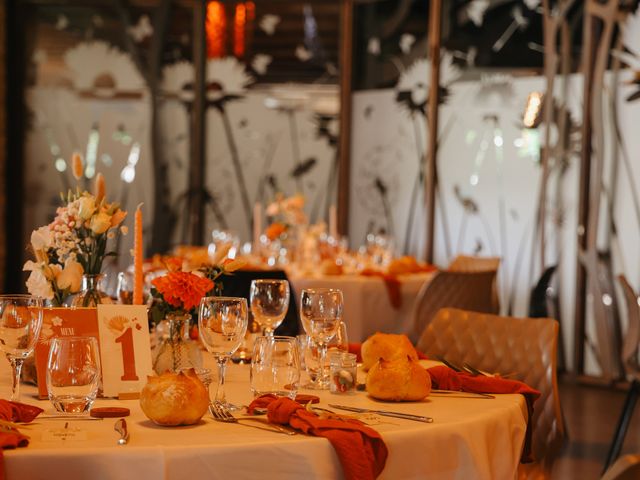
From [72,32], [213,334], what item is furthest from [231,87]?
[213,334]

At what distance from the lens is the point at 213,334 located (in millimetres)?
2059

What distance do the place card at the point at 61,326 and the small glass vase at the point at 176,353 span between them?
178mm

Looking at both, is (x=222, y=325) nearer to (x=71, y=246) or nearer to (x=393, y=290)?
(x=71, y=246)

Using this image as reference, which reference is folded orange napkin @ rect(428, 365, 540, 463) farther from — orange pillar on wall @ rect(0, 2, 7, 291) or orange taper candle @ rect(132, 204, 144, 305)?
orange pillar on wall @ rect(0, 2, 7, 291)

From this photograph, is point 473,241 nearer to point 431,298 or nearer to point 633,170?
point 633,170

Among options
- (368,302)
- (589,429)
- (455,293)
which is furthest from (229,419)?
(589,429)

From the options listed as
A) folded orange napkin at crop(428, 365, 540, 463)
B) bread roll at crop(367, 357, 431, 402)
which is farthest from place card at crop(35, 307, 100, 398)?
folded orange napkin at crop(428, 365, 540, 463)

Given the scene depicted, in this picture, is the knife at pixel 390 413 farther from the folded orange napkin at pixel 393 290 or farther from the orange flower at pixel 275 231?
the orange flower at pixel 275 231

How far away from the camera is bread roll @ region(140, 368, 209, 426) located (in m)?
1.88

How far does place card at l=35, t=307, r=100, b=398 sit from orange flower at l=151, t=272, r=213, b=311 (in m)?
0.17

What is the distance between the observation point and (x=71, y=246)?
2.39 m

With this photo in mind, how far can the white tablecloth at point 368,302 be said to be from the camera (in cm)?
579

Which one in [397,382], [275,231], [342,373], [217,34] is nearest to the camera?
[397,382]

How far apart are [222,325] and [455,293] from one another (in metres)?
3.49
